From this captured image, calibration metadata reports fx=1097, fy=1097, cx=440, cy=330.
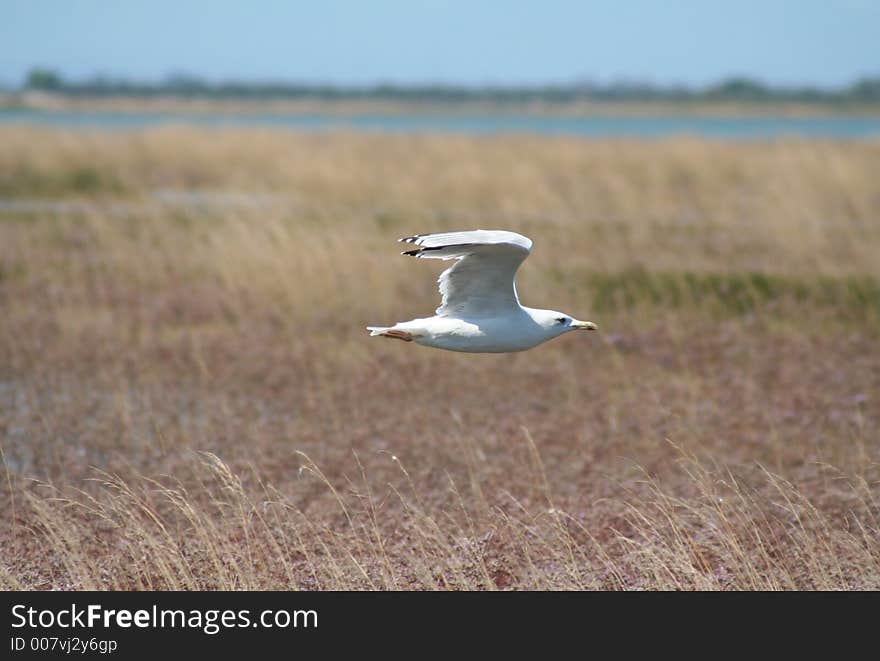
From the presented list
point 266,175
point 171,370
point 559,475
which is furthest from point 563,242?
point 266,175

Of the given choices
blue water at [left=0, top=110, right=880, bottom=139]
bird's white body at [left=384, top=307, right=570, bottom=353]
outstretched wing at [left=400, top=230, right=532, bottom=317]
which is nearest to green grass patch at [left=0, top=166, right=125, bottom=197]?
blue water at [left=0, top=110, right=880, bottom=139]

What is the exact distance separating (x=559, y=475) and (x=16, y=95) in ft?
363

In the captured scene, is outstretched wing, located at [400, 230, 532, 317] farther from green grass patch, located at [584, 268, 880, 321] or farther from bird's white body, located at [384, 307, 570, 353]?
green grass patch, located at [584, 268, 880, 321]

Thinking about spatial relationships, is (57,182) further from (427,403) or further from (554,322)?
(554,322)

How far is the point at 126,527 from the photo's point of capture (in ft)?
19.4

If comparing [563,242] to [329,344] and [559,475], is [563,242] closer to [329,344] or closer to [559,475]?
[329,344]

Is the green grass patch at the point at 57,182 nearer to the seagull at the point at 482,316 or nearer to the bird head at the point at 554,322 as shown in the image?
the seagull at the point at 482,316

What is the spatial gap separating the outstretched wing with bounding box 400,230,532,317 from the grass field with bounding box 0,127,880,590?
98cm

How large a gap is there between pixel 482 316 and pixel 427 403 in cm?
336

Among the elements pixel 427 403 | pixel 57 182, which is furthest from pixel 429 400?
pixel 57 182

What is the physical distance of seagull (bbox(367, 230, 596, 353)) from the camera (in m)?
5.55

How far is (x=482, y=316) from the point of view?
580 centimetres

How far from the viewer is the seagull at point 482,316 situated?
555 centimetres
